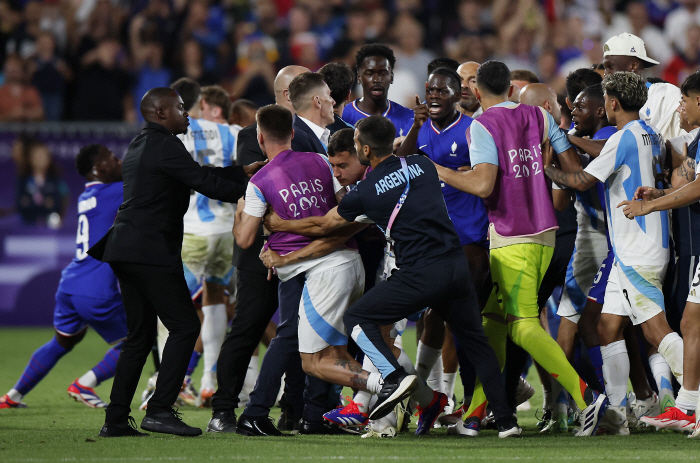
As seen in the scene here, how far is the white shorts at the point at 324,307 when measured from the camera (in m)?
6.19

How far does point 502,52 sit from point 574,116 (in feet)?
29.9

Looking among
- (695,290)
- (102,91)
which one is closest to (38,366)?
(695,290)

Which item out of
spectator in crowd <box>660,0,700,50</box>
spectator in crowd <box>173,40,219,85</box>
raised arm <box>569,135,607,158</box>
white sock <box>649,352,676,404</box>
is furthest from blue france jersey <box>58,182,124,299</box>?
spectator in crowd <box>660,0,700,50</box>

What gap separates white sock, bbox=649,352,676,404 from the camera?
6.70 metres

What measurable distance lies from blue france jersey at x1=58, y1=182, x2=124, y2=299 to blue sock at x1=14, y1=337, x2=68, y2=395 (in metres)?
0.54

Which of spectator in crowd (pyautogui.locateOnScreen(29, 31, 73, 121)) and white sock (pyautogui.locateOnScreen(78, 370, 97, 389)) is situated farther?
spectator in crowd (pyautogui.locateOnScreen(29, 31, 73, 121))

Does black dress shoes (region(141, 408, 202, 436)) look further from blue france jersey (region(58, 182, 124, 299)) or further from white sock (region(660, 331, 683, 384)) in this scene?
white sock (region(660, 331, 683, 384))

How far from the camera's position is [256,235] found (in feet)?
21.9

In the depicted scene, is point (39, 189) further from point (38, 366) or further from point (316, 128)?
point (316, 128)

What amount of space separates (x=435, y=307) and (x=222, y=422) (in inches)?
70.1

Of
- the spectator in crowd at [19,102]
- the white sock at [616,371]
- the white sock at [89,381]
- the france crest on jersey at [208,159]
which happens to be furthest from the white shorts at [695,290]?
the spectator in crowd at [19,102]

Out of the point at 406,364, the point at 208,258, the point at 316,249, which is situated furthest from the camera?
the point at 208,258

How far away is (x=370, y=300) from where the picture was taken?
5.93m

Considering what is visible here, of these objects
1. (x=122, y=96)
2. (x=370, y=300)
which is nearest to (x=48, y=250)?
(x=122, y=96)
